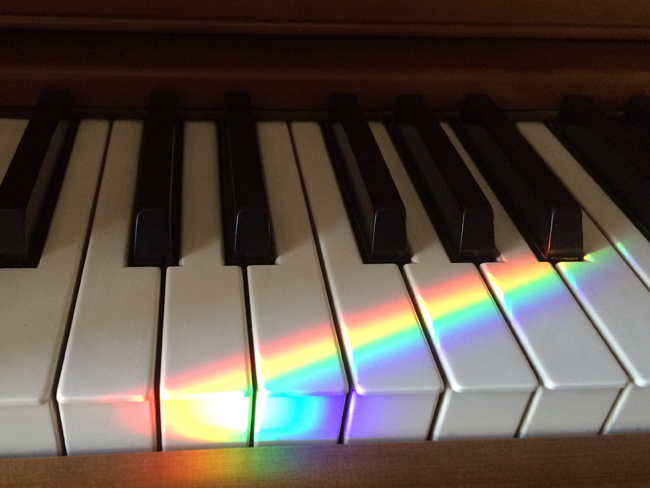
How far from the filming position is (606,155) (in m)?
0.83

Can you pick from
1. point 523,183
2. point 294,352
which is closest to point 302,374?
point 294,352

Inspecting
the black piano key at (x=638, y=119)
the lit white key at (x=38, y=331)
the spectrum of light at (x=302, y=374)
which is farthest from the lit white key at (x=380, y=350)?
the black piano key at (x=638, y=119)

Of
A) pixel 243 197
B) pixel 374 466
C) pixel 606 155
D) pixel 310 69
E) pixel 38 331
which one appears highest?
pixel 310 69

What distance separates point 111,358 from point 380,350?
0.71 feet

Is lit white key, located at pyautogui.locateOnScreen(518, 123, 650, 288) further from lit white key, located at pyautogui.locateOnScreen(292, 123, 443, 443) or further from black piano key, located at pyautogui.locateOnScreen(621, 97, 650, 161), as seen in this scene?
lit white key, located at pyautogui.locateOnScreen(292, 123, 443, 443)

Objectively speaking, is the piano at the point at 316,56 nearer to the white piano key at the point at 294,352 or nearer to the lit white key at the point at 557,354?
the lit white key at the point at 557,354

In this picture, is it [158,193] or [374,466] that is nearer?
[374,466]

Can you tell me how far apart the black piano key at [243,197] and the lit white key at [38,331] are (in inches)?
5.6

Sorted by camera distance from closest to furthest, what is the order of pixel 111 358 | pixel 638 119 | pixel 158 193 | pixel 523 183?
pixel 111 358, pixel 158 193, pixel 523 183, pixel 638 119

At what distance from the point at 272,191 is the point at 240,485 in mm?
335

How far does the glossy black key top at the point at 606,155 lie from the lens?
0.78 meters

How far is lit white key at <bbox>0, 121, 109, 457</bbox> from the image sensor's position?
50 centimetres

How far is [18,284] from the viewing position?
0.58 metres

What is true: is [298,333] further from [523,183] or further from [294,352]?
[523,183]
